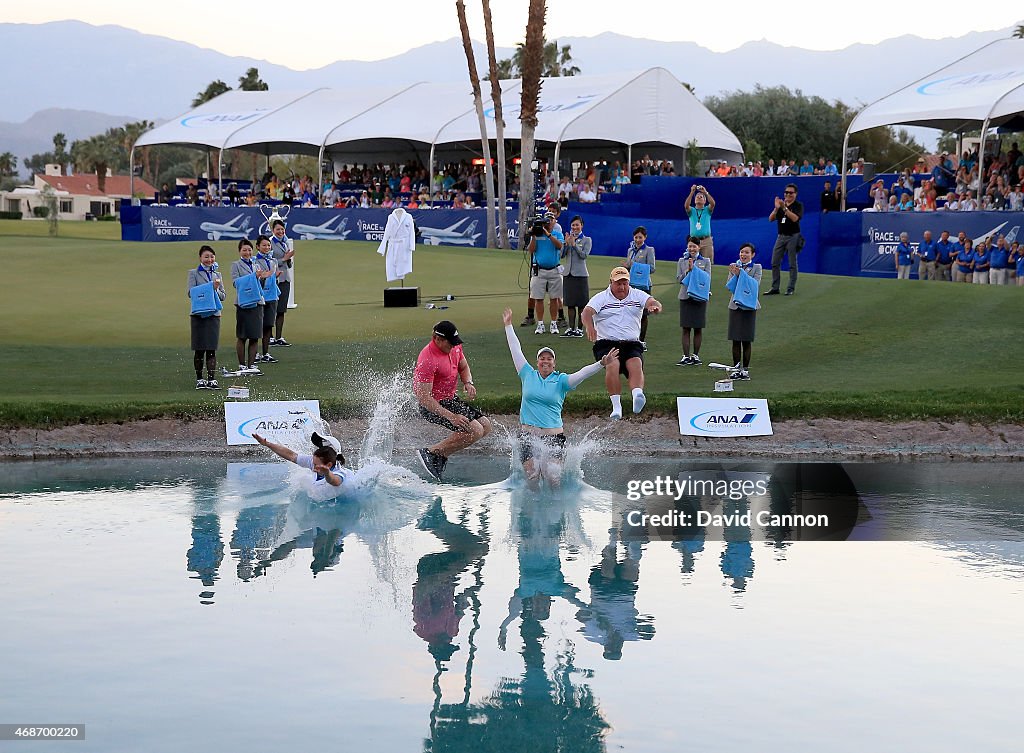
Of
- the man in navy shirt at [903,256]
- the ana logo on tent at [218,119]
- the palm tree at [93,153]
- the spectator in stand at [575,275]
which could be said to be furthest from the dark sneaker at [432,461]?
the palm tree at [93,153]

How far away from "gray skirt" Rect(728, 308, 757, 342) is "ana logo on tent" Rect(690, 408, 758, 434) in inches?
106

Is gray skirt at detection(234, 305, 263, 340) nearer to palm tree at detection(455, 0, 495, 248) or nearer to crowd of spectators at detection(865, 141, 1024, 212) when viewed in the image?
crowd of spectators at detection(865, 141, 1024, 212)

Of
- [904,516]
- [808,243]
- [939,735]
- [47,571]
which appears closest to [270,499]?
[47,571]

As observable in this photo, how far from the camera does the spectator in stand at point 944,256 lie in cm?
3281

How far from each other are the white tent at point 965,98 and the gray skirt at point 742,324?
17571 millimetres

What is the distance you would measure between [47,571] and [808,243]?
28893mm

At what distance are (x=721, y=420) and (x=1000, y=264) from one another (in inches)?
654

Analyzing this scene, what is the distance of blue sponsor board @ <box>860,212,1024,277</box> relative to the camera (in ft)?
106

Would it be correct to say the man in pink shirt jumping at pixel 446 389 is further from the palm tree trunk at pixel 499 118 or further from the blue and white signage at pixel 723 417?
the palm tree trunk at pixel 499 118

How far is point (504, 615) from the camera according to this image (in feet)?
35.3

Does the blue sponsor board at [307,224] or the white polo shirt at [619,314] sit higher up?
the blue sponsor board at [307,224]

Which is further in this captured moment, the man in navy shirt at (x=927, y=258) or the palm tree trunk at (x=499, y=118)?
the palm tree trunk at (x=499, y=118)

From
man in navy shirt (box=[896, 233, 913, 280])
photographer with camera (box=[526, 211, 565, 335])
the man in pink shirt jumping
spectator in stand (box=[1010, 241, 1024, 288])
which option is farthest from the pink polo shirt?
man in navy shirt (box=[896, 233, 913, 280])

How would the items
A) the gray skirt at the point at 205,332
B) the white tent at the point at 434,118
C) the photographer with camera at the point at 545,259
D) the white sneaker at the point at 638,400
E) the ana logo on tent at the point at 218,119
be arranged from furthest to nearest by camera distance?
the ana logo on tent at the point at 218,119
the white tent at the point at 434,118
the photographer with camera at the point at 545,259
the gray skirt at the point at 205,332
the white sneaker at the point at 638,400
